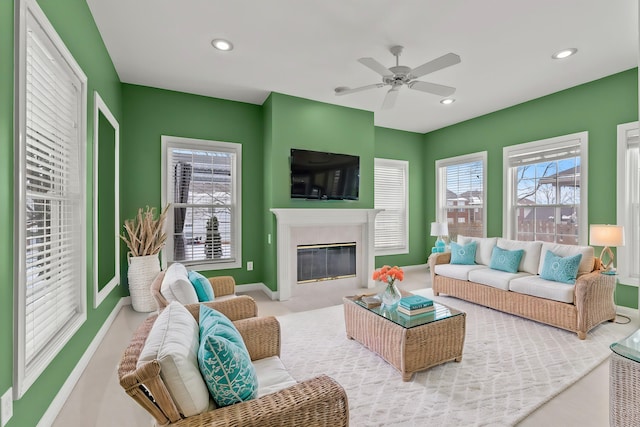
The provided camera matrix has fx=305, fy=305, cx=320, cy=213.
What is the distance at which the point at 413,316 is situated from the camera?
8.05 feet

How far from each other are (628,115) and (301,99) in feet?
13.4

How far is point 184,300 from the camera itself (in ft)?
7.31

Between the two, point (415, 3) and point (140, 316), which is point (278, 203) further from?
point (415, 3)

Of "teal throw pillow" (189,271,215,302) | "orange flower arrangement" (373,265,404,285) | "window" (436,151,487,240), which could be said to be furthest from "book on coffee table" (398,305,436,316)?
"window" (436,151,487,240)

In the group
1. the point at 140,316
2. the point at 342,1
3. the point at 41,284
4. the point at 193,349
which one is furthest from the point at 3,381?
the point at 342,1

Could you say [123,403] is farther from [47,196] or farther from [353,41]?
[353,41]

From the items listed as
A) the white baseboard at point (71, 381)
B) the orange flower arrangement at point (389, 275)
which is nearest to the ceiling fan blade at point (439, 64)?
the orange flower arrangement at point (389, 275)

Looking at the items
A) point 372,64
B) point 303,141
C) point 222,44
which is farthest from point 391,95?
point 222,44

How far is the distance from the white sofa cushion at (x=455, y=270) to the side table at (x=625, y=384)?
2.49 metres

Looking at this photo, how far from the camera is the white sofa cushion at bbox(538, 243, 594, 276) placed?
3.35 meters

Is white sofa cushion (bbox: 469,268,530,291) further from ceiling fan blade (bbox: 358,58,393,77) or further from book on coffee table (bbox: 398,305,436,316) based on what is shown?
ceiling fan blade (bbox: 358,58,393,77)

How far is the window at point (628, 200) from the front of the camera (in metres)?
3.61

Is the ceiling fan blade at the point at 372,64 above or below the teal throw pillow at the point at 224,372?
above

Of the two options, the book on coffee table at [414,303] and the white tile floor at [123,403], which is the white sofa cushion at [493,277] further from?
the book on coffee table at [414,303]
